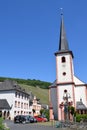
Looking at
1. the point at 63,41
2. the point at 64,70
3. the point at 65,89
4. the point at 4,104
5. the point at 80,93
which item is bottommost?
the point at 4,104

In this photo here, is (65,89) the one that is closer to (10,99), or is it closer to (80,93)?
(80,93)

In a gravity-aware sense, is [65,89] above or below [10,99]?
above

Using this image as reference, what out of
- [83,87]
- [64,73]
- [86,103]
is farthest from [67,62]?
[86,103]

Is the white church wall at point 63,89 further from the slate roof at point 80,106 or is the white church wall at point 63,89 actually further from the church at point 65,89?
the slate roof at point 80,106

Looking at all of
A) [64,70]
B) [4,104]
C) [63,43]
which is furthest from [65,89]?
[4,104]

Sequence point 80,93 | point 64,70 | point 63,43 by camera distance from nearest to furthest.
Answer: point 80,93 < point 64,70 < point 63,43

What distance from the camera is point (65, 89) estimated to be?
1962 inches

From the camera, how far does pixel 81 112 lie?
4847cm

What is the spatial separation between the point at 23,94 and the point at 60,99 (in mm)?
25531

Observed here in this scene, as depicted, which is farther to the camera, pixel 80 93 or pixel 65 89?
pixel 80 93

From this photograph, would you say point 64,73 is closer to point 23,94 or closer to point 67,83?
point 67,83

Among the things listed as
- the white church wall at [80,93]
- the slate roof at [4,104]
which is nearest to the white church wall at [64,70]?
the white church wall at [80,93]

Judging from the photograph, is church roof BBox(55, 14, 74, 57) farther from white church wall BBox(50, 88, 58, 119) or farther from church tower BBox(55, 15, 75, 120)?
white church wall BBox(50, 88, 58, 119)

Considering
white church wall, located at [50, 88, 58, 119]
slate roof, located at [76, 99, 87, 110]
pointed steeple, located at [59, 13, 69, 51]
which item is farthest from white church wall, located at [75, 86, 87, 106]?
pointed steeple, located at [59, 13, 69, 51]
